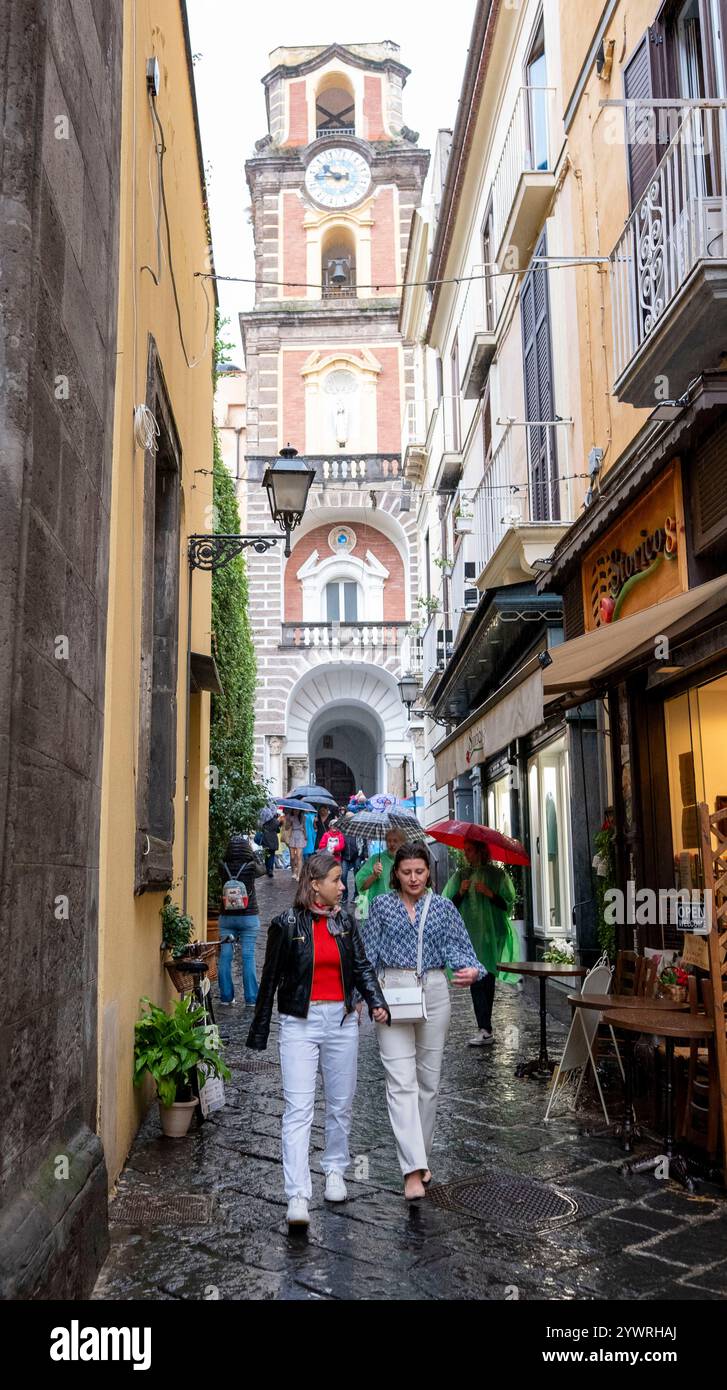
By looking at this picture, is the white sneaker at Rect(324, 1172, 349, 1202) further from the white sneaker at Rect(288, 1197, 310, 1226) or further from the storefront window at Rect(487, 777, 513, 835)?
the storefront window at Rect(487, 777, 513, 835)

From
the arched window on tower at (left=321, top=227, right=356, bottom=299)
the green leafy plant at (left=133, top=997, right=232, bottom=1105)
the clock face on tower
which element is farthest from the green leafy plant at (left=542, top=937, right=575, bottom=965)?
the clock face on tower

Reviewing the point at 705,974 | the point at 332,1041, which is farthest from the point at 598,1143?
the point at 332,1041

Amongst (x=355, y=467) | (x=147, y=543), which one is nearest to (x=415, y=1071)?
(x=147, y=543)

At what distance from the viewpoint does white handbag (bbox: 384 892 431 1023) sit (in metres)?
5.45

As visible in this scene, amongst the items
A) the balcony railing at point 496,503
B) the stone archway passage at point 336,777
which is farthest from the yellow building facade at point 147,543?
the stone archway passage at point 336,777

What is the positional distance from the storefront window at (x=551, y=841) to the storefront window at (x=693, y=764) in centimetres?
313

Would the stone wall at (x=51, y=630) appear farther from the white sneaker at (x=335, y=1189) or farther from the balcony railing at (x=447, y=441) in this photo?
the balcony railing at (x=447, y=441)

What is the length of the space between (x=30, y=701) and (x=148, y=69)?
454 centimetres

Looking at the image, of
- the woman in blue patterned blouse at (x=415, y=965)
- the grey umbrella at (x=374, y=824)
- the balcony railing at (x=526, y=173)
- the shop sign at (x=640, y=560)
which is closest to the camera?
the woman in blue patterned blouse at (x=415, y=965)

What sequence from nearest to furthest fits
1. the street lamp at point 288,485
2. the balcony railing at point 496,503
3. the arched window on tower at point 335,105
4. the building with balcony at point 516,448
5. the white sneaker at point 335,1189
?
the white sneaker at point 335,1189 < the street lamp at point 288,485 < the building with balcony at point 516,448 < the balcony railing at point 496,503 < the arched window on tower at point 335,105

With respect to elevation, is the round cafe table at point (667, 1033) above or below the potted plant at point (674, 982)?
below

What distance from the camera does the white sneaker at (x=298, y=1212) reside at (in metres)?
4.64

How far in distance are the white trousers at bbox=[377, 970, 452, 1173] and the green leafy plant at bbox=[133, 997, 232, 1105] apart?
3.66ft
